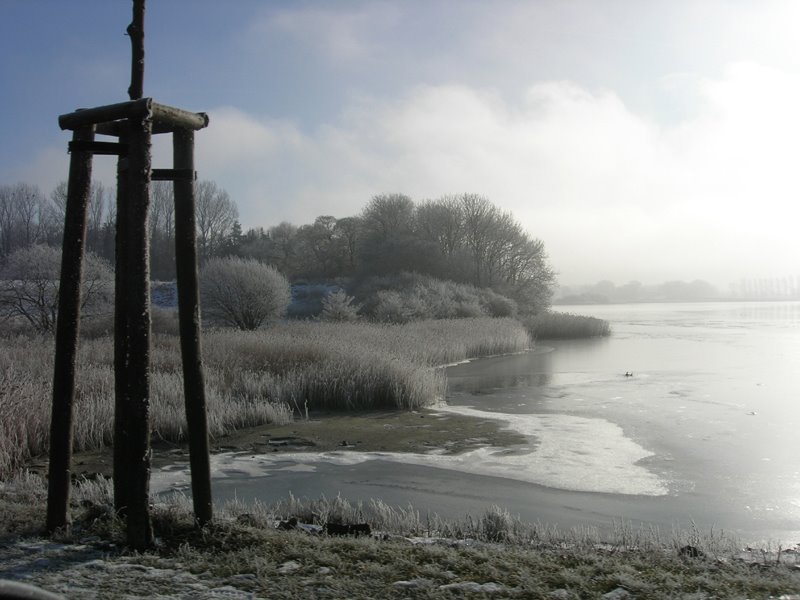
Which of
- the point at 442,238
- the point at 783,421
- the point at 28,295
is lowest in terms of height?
the point at 783,421

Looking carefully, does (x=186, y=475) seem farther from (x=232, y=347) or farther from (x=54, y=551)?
(x=232, y=347)

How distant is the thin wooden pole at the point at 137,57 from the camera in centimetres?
413

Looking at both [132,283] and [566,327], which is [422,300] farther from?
[132,283]

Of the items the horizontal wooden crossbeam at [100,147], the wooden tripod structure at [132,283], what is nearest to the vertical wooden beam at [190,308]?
the wooden tripod structure at [132,283]

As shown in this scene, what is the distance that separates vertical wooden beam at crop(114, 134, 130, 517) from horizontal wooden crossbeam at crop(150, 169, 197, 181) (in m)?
0.18

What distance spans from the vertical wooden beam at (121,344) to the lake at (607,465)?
288cm

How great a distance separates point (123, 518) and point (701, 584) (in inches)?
127

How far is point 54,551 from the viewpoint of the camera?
3588 mm

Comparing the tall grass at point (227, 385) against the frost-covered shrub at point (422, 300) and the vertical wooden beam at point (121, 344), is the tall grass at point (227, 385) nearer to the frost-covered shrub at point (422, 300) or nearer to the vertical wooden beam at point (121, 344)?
the vertical wooden beam at point (121, 344)

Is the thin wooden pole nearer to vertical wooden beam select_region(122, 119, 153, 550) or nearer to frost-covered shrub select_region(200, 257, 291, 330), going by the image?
vertical wooden beam select_region(122, 119, 153, 550)

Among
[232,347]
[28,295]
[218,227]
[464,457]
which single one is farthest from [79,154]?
[218,227]

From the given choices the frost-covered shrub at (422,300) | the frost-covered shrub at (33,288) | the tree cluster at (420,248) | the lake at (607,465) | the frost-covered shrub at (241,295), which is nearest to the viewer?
the lake at (607,465)

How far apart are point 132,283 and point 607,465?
260 inches

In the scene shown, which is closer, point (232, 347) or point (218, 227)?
point (232, 347)
